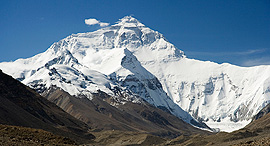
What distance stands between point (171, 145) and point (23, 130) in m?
121

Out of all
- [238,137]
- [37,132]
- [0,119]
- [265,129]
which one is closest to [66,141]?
[37,132]

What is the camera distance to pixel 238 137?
168m

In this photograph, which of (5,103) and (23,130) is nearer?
(23,130)

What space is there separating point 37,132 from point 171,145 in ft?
393

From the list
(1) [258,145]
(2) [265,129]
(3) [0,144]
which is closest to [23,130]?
(3) [0,144]

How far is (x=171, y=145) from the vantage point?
191 m

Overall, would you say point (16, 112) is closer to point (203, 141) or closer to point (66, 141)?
point (203, 141)

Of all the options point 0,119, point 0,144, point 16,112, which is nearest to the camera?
point 0,144

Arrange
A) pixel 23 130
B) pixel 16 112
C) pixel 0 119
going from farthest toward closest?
pixel 16 112 → pixel 0 119 → pixel 23 130

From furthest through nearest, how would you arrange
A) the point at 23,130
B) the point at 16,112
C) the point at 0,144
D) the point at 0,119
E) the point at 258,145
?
the point at 16,112 < the point at 0,119 < the point at 23,130 < the point at 258,145 < the point at 0,144

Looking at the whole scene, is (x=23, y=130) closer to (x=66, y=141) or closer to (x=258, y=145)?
(x=66, y=141)

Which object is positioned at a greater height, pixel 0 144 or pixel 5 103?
pixel 5 103

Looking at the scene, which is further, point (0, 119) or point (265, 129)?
point (265, 129)

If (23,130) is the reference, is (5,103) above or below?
above
